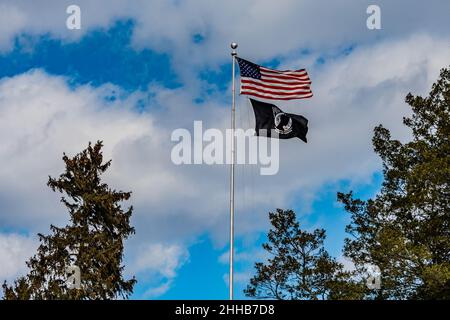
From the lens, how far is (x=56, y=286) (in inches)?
1394

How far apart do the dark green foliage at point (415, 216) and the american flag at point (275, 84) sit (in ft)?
25.0

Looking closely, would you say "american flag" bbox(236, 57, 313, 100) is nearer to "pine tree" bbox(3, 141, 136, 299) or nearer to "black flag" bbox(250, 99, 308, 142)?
"black flag" bbox(250, 99, 308, 142)

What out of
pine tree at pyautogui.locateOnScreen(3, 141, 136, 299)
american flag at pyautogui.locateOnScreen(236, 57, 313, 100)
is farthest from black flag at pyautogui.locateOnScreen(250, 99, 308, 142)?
pine tree at pyautogui.locateOnScreen(3, 141, 136, 299)

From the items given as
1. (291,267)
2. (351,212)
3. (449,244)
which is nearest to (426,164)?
(449,244)

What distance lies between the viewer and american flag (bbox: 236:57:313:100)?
25.0m

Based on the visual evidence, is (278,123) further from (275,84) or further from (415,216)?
(415,216)

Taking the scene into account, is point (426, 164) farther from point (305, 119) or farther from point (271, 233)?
point (271, 233)

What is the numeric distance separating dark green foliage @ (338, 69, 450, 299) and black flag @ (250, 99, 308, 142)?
724cm

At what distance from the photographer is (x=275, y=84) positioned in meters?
25.1

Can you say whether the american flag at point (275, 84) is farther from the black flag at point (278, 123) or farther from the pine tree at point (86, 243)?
the pine tree at point (86, 243)

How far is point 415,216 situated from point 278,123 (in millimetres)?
10125

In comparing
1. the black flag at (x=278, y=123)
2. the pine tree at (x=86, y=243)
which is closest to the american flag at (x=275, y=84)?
the black flag at (x=278, y=123)

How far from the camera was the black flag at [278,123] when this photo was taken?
25016mm
